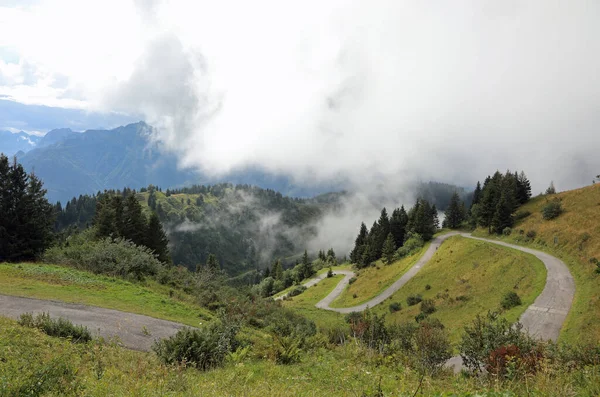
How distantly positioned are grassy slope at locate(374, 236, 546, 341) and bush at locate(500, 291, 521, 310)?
2.05 feet

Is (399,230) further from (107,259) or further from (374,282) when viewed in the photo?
(107,259)

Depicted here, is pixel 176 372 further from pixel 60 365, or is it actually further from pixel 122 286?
pixel 122 286

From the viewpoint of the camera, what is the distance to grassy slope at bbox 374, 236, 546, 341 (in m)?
33.9

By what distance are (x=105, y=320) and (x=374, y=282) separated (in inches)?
2400

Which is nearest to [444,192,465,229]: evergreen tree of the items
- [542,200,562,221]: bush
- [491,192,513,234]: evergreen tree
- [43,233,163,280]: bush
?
[491,192,513,234]: evergreen tree

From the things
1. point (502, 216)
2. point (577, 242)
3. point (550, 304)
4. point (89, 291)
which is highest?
point (502, 216)

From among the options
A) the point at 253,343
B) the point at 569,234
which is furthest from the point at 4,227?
the point at 569,234

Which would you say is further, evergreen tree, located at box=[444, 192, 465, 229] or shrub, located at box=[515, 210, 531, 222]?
evergreen tree, located at box=[444, 192, 465, 229]

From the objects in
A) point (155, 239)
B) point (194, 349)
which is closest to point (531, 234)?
point (194, 349)

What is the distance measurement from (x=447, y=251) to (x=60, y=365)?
65619 mm

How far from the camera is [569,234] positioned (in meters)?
43.5

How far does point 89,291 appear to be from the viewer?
731 inches

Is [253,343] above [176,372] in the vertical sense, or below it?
below

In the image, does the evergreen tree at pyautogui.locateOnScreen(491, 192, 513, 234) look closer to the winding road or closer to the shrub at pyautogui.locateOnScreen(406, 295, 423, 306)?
the winding road
